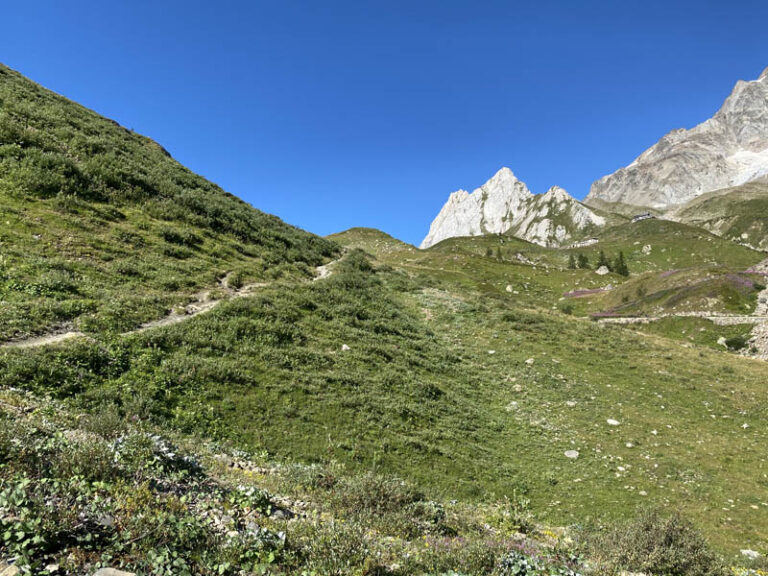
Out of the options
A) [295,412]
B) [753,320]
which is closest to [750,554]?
[295,412]

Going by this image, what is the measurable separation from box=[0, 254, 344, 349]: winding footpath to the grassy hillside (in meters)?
0.34

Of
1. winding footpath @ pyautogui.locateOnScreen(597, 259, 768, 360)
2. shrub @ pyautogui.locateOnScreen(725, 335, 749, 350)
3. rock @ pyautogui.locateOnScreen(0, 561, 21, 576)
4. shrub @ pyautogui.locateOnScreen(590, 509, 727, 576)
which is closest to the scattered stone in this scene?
rock @ pyautogui.locateOnScreen(0, 561, 21, 576)

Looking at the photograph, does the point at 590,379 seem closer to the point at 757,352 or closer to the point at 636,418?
the point at 636,418

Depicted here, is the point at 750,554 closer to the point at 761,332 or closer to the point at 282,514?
the point at 282,514

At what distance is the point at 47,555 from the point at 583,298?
249 feet

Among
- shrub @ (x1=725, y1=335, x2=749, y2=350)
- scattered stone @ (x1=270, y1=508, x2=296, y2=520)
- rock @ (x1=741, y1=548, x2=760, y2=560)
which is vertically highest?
shrub @ (x1=725, y1=335, x2=749, y2=350)

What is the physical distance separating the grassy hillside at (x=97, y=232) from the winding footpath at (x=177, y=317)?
13.3 inches

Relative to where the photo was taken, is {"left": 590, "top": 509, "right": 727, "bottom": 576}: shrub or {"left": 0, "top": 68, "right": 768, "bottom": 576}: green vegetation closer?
{"left": 0, "top": 68, "right": 768, "bottom": 576}: green vegetation

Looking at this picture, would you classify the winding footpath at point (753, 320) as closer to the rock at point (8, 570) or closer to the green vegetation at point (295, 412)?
the green vegetation at point (295, 412)

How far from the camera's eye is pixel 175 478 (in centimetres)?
694

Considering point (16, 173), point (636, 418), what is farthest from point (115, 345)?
point (636, 418)

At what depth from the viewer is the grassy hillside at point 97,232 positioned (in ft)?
45.7

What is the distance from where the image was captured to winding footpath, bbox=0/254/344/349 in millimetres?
11422

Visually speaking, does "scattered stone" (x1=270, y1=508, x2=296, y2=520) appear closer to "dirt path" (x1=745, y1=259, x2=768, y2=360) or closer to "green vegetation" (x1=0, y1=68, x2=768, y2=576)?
"green vegetation" (x1=0, y1=68, x2=768, y2=576)
